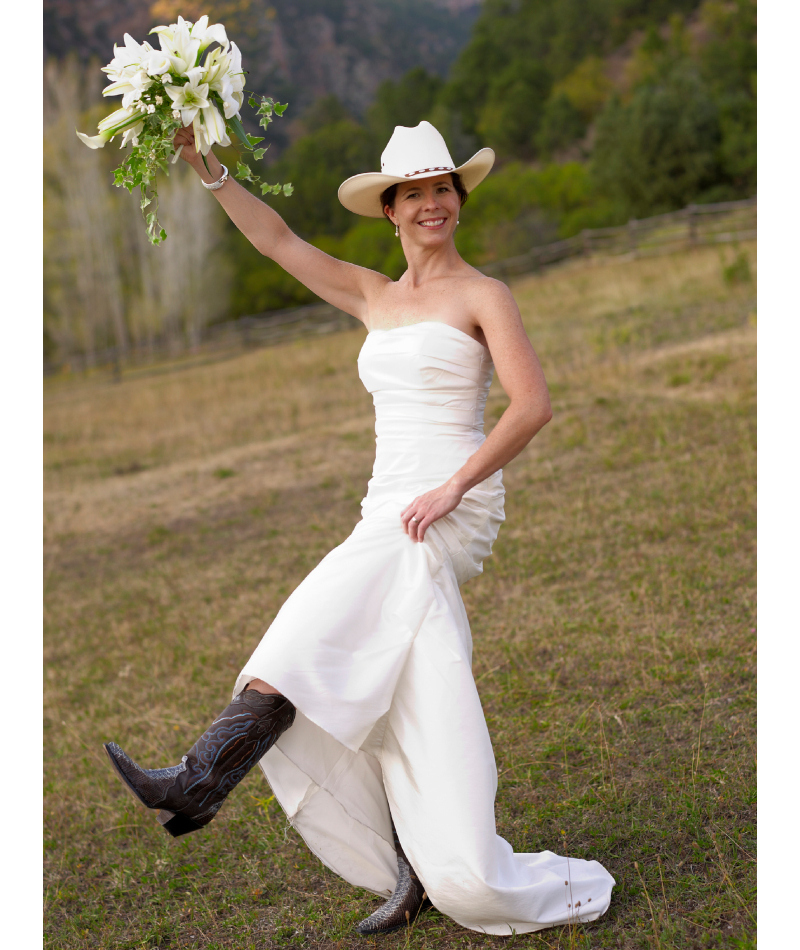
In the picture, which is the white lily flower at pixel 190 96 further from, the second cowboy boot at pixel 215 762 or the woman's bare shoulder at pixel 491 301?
the second cowboy boot at pixel 215 762

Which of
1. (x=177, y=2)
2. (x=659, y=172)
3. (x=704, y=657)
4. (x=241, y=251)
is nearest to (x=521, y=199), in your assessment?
(x=659, y=172)

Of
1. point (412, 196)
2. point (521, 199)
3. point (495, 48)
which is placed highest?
point (495, 48)

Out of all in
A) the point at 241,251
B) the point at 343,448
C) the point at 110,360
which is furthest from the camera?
the point at 241,251

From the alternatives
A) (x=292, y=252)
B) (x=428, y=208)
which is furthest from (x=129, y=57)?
(x=428, y=208)

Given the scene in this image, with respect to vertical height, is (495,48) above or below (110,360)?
above

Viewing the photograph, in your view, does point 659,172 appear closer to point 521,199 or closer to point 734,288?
A: point 521,199

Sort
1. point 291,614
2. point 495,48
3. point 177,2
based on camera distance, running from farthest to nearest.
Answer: point 177,2, point 495,48, point 291,614

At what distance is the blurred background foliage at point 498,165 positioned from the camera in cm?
3709

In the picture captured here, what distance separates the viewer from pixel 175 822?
8.77 feet

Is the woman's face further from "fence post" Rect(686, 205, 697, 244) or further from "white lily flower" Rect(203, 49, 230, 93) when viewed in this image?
"fence post" Rect(686, 205, 697, 244)

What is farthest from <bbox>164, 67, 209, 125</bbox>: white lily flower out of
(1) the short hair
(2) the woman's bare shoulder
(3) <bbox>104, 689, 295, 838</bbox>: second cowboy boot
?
(3) <bbox>104, 689, 295, 838</bbox>: second cowboy boot

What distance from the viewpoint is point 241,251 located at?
54.0 meters

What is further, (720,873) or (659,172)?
(659,172)
